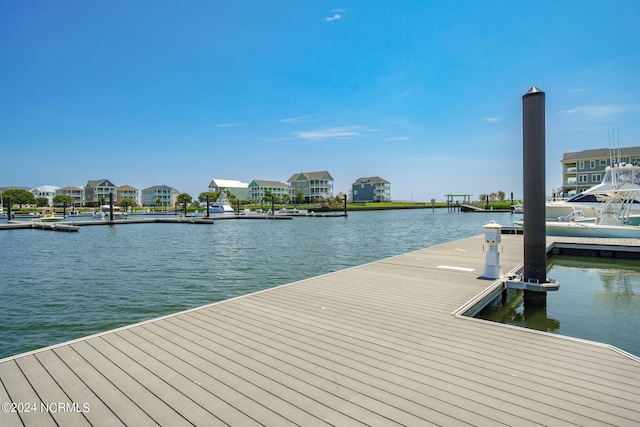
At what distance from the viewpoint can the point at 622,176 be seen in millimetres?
20672

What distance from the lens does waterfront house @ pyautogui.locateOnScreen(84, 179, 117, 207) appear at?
11425cm

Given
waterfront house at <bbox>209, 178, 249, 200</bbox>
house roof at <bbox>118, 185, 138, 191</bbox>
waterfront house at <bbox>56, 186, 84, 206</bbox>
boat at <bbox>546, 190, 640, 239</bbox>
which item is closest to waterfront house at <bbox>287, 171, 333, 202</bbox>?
waterfront house at <bbox>209, 178, 249, 200</bbox>

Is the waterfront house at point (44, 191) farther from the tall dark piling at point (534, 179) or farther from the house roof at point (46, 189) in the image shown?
the tall dark piling at point (534, 179)

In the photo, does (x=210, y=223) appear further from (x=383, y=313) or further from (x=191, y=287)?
(x=383, y=313)

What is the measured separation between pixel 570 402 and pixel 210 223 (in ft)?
151

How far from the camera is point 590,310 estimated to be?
7871mm

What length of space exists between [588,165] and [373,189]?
6153 centimetres

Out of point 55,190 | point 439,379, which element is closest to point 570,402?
point 439,379

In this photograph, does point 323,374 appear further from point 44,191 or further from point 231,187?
point 44,191

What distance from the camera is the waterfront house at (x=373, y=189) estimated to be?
359ft

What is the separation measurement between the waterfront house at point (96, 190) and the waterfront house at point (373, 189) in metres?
81.0

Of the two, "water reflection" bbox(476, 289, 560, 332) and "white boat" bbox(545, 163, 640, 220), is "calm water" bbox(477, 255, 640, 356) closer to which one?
"water reflection" bbox(476, 289, 560, 332)

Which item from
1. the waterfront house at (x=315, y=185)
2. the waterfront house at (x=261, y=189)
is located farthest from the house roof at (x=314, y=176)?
the waterfront house at (x=261, y=189)

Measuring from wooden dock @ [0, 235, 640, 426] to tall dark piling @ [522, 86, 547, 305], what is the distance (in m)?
2.45
